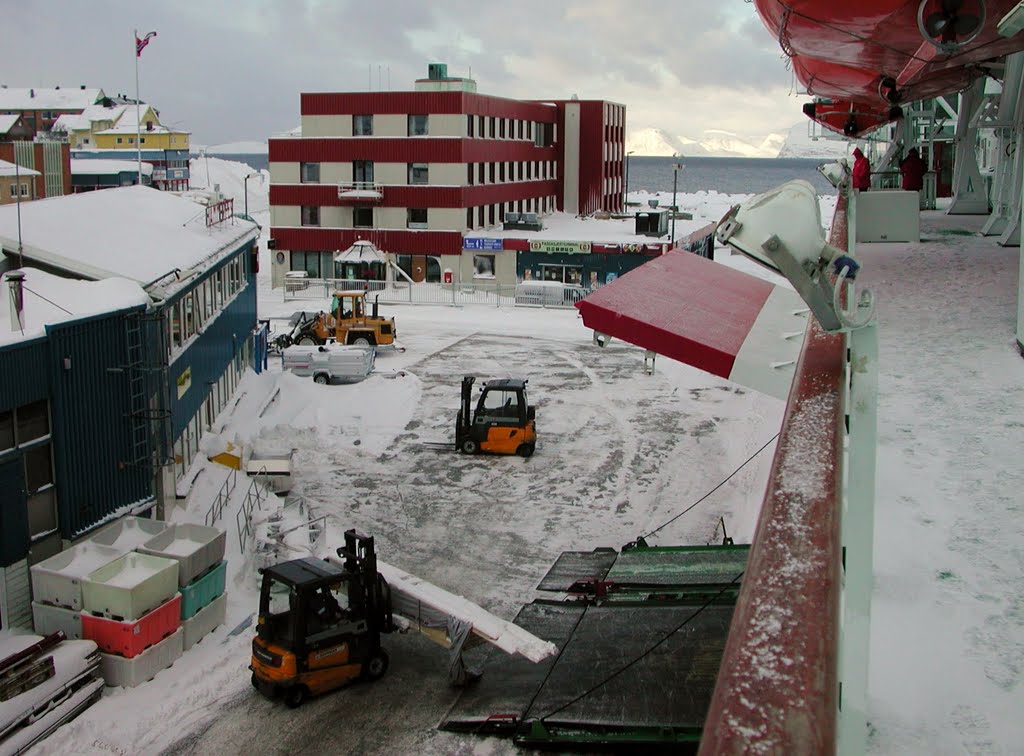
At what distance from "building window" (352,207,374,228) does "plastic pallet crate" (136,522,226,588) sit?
37660mm

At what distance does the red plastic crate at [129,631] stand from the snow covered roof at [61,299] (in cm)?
363

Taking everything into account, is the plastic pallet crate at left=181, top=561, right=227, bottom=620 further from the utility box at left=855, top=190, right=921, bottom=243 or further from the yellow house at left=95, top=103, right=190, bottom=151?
the yellow house at left=95, top=103, right=190, bottom=151

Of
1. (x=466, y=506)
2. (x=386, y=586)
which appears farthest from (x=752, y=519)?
(x=386, y=586)

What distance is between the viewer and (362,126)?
50188mm

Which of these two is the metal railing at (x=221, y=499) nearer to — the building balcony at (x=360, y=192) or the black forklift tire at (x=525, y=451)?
the black forklift tire at (x=525, y=451)

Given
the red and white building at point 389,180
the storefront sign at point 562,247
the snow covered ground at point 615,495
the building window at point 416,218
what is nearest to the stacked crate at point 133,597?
the snow covered ground at point 615,495

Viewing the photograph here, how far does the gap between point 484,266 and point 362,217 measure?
653cm

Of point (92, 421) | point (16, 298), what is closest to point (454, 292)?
point (92, 421)

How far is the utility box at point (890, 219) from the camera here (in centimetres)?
1619

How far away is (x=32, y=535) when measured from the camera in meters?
13.4

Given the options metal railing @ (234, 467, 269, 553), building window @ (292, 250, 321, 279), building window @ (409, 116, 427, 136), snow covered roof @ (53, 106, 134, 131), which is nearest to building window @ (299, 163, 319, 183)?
building window @ (292, 250, 321, 279)

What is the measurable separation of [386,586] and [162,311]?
20.1ft

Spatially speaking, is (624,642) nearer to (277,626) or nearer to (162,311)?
(277,626)

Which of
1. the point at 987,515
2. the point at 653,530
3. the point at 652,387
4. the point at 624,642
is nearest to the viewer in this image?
the point at 987,515
